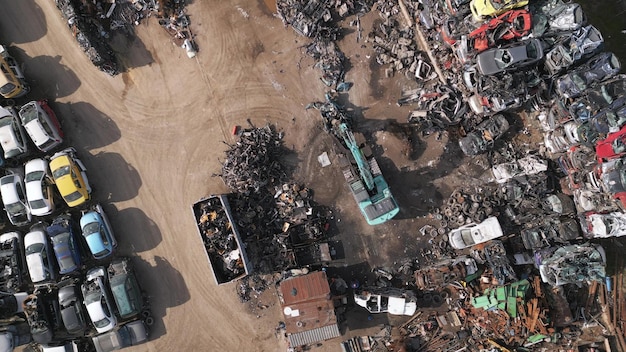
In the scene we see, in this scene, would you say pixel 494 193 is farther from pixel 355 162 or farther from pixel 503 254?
pixel 355 162

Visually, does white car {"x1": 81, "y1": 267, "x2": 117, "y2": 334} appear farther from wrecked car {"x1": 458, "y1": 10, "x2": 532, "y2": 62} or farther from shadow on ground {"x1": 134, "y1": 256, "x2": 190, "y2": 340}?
wrecked car {"x1": 458, "y1": 10, "x2": 532, "y2": 62}

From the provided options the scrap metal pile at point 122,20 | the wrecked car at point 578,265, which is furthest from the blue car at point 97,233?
the wrecked car at point 578,265

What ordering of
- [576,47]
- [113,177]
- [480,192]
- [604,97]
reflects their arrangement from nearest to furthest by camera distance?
[604,97] < [576,47] < [480,192] < [113,177]

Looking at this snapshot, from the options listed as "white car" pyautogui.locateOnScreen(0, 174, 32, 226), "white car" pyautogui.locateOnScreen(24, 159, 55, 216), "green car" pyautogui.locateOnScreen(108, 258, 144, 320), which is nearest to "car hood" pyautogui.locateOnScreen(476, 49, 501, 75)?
"green car" pyautogui.locateOnScreen(108, 258, 144, 320)

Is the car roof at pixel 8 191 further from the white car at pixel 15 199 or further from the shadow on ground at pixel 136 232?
the shadow on ground at pixel 136 232

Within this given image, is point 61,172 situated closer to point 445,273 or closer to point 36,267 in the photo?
point 36,267

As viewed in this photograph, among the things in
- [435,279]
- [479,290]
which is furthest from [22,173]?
[479,290]

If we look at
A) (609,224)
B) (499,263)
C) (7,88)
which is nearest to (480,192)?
(499,263)
